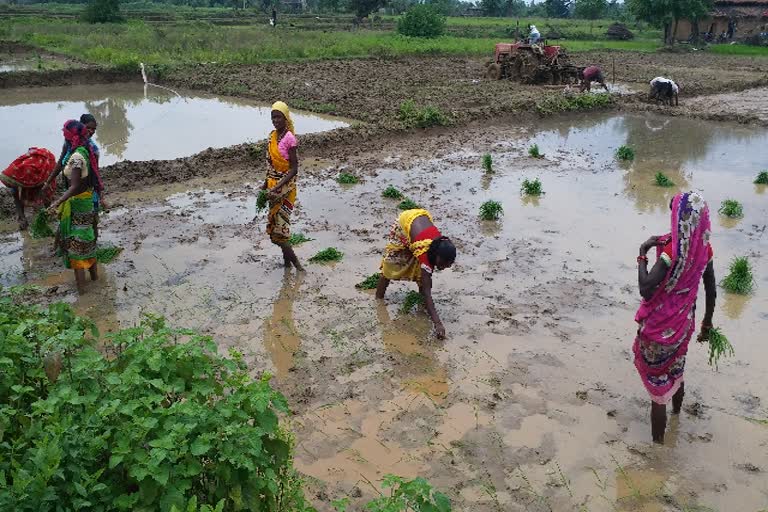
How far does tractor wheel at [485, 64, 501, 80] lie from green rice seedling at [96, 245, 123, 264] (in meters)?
17.3

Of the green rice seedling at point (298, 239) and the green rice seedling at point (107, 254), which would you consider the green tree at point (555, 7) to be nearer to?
the green rice seedling at point (298, 239)

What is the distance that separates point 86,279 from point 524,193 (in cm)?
631

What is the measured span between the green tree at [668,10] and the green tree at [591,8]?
73.6 ft

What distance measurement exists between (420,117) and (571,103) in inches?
203

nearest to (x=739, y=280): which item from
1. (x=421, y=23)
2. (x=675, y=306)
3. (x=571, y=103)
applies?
(x=675, y=306)

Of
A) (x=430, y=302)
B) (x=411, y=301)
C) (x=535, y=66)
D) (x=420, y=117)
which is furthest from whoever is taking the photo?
(x=535, y=66)

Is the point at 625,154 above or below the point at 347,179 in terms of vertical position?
above

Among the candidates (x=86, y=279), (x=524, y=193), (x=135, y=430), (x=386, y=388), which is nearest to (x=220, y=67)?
(x=524, y=193)

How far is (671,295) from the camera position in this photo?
3.87 m

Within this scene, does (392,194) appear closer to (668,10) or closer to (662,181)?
(662,181)

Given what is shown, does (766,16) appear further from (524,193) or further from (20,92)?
(20,92)

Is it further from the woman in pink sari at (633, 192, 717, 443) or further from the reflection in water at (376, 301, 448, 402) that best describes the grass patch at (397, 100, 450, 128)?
the woman in pink sari at (633, 192, 717, 443)

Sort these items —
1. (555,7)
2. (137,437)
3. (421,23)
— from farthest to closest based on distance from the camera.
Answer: (555,7), (421,23), (137,437)

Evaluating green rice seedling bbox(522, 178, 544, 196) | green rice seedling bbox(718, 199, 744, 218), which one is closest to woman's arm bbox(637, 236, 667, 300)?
green rice seedling bbox(522, 178, 544, 196)
